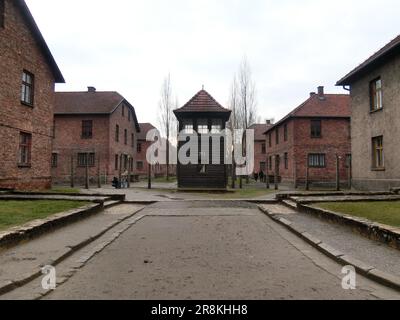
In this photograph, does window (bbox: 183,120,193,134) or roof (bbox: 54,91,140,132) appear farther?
roof (bbox: 54,91,140,132)

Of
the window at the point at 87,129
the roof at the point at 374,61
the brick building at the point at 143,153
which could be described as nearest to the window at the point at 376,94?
the roof at the point at 374,61

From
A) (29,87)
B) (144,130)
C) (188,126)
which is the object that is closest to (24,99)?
(29,87)

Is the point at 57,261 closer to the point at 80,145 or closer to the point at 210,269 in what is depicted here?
the point at 210,269

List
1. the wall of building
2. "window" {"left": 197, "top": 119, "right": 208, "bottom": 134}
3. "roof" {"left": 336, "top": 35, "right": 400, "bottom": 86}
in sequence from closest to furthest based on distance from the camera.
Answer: "roof" {"left": 336, "top": 35, "right": 400, "bottom": 86} → the wall of building → "window" {"left": 197, "top": 119, "right": 208, "bottom": 134}

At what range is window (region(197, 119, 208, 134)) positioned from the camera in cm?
2377

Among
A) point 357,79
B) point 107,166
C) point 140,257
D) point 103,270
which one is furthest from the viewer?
point 107,166

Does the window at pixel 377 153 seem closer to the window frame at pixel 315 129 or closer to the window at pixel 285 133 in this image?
the window frame at pixel 315 129

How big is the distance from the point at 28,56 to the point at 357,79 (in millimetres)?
18030

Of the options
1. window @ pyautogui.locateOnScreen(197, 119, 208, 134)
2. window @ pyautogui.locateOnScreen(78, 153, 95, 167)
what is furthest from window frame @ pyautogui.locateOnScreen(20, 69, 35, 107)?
window @ pyautogui.locateOnScreen(78, 153, 95, 167)

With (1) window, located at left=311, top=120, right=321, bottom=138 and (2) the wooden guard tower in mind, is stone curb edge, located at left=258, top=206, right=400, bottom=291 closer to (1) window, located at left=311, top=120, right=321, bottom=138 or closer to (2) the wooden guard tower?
(2) the wooden guard tower

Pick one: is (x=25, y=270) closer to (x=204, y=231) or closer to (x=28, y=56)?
(x=204, y=231)

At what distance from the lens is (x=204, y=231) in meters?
8.24

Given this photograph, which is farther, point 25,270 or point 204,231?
point 204,231
